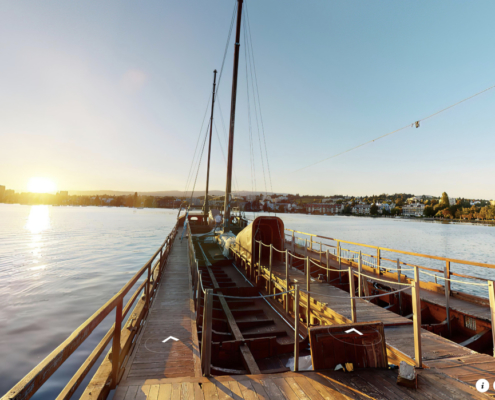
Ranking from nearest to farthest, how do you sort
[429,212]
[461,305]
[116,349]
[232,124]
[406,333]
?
[116,349] → [406,333] → [461,305] → [232,124] → [429,212]

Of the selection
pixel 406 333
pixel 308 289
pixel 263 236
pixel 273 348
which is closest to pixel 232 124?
pixel 263 236

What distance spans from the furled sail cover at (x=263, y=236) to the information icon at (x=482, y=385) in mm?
9636

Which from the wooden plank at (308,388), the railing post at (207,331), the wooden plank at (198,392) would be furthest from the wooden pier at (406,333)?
the wooden plank at (198,392)

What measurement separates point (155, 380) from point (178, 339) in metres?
1.81

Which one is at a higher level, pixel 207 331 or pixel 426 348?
pixel 207 331

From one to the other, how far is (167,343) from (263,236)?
30.0 ft

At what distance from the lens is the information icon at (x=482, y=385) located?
148 inches

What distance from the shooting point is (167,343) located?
557 cm

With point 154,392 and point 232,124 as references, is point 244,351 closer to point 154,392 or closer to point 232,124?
point 154,392

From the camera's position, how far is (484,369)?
4.26 metres

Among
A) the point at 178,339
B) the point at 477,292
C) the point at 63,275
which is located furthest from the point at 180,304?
the point at 477,292

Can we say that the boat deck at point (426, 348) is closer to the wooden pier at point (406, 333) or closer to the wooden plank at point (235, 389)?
the wooden pier at point (406, 333)

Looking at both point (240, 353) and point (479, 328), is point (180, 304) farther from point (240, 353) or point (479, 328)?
point (479, 328)

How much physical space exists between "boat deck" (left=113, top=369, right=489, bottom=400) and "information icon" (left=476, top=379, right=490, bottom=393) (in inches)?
4.0
